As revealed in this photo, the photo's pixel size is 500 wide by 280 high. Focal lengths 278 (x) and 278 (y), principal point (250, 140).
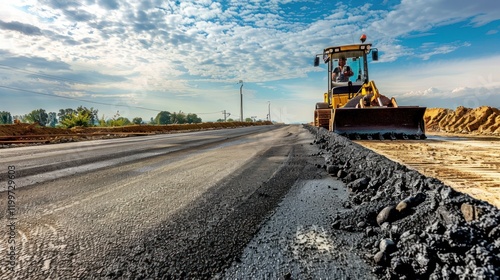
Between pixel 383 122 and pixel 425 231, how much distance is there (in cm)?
839

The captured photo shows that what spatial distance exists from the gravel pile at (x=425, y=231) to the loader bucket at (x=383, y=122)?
7002mm

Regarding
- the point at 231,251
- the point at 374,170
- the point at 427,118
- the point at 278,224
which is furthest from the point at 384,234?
the point at 427,118

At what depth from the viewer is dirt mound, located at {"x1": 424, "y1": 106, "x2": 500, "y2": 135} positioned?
13258 millimetres

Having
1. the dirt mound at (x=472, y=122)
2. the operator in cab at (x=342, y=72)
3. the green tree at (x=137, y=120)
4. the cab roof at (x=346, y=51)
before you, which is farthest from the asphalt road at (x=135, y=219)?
the green tree at (x=137, y=120)

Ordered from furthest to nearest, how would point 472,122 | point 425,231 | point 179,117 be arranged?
point 179,117 → point 472,122 → point 425,231

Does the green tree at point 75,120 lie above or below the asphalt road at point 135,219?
above

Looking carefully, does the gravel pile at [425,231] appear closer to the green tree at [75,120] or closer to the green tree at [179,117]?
the green tree at [75,120]

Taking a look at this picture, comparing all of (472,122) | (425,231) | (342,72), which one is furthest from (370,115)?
(472,122)

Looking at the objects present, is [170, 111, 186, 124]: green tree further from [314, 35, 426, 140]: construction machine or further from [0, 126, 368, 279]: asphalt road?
[0, 126, 368, 279]: asphalt road

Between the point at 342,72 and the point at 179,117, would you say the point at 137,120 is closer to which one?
the point at 179,117

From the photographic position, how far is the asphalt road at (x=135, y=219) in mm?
1545

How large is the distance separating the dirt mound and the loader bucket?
597 centimetres

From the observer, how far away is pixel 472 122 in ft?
48.3

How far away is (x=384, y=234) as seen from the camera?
184 cm
